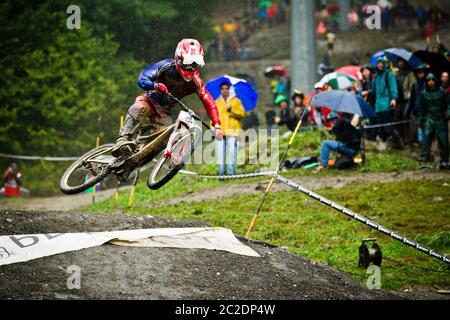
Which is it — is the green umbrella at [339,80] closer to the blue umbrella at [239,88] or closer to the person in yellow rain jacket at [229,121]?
the blue umbrella at [239,88]

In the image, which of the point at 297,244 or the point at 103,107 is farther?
the point at 103,107

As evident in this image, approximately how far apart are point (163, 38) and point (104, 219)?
1465cm

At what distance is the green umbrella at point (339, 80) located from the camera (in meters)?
21.4

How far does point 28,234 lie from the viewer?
11141 millimetres

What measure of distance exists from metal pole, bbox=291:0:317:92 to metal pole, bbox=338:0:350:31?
15.7 m

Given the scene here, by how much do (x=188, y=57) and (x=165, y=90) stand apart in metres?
0.58

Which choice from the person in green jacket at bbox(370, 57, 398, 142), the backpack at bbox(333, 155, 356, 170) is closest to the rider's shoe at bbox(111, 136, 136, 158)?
the backpack at bbox(333, 155, 356, 170)

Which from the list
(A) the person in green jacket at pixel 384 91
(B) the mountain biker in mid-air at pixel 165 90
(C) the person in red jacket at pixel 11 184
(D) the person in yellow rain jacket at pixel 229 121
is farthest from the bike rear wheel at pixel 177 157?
(C) the person in red jacket at pixel 11 184

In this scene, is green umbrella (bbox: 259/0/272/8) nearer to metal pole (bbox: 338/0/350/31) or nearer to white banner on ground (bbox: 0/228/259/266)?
metal pole (bbox: 338/0/350/31)

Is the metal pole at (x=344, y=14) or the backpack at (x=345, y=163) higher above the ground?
the metal pole at (x=344, y=14)

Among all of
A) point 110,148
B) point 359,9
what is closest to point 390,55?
point 110,148

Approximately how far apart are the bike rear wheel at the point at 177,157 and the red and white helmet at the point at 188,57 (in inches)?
34.2

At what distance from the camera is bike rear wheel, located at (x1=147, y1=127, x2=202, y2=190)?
40.4ft

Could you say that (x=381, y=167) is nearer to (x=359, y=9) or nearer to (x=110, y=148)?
(x=110, y=148)
